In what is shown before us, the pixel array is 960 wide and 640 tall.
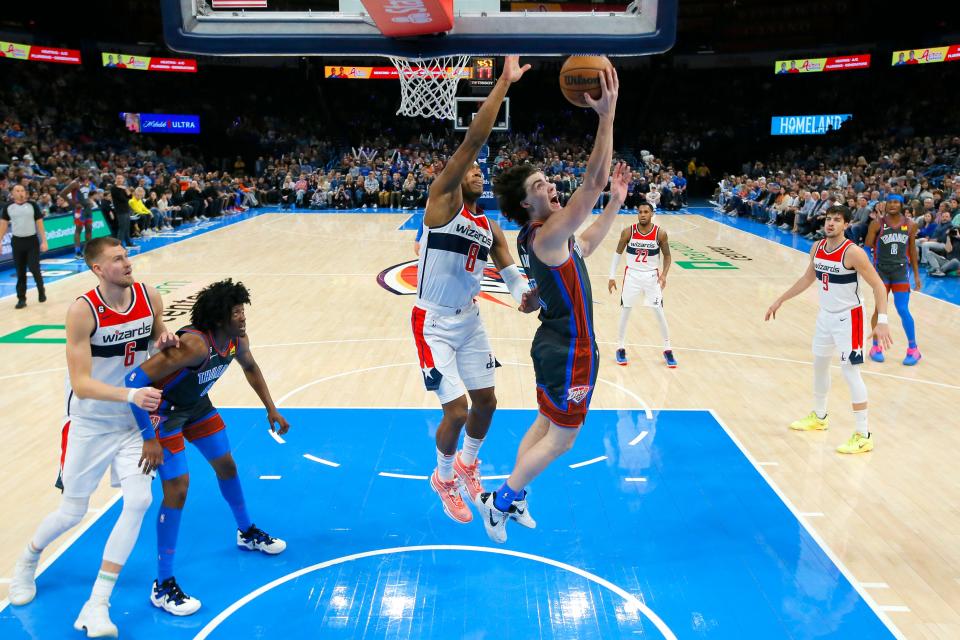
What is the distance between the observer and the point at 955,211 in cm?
1517

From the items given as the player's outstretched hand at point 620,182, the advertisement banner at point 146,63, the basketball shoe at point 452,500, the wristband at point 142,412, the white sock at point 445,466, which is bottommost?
the basketball shoe at point 452,500

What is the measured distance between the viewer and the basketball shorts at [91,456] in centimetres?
385

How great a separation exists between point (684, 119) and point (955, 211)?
2265 centimetres

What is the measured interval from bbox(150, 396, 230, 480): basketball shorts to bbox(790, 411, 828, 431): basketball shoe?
15.0 feet

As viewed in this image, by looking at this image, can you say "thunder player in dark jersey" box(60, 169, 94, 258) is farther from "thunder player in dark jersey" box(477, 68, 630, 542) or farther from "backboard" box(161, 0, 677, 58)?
"thunder player in dark jersey" box(477, 68, 630, 542)

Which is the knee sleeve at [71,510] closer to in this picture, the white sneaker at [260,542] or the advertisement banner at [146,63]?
the white sneaker at [260,542]

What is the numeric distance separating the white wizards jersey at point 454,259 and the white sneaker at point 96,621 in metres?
2.24

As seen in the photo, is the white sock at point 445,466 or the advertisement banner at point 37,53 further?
the advertisement banner at point 37,53

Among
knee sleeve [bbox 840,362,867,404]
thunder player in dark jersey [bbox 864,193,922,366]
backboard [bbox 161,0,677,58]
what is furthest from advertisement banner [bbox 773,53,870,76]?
backboard [bbox 161,0,677,58]

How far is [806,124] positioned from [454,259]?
3238 centimetres

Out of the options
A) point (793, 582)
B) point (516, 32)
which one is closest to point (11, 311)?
point (516, 32)

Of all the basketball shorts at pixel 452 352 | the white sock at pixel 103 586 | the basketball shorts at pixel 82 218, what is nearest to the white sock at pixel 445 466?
the basketball shorts at pixel 452 352

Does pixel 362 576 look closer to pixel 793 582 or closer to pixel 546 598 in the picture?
pixel 546 598

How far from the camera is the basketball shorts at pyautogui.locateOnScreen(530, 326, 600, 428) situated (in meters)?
4.08
